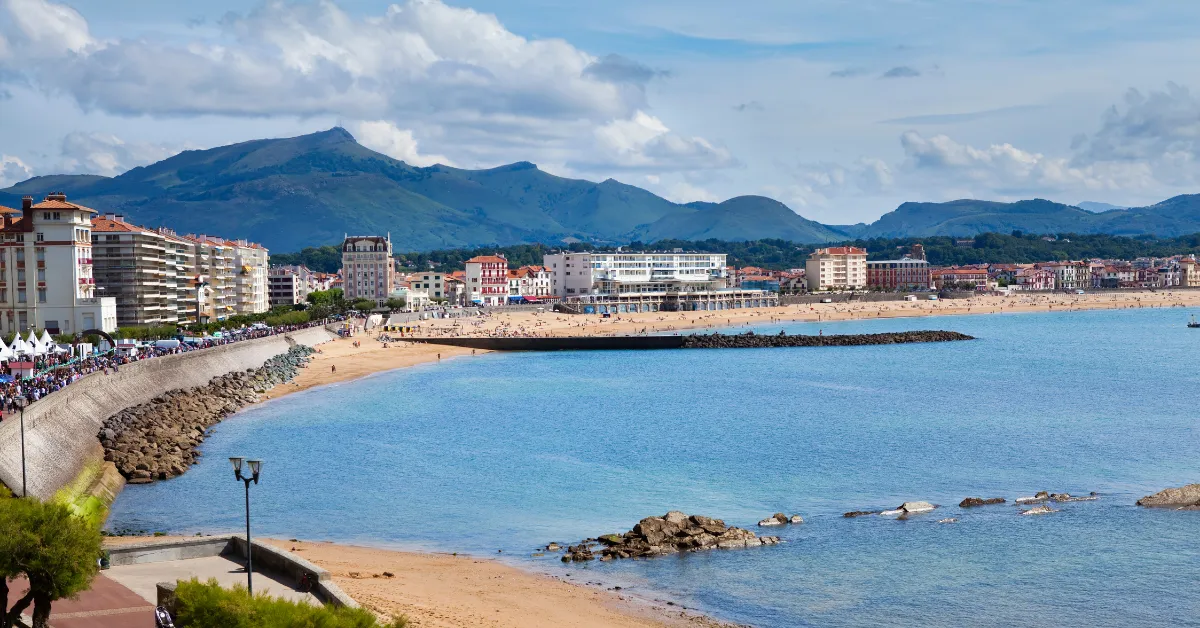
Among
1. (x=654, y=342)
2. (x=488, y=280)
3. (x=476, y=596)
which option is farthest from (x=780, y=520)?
(x=488, y=280)

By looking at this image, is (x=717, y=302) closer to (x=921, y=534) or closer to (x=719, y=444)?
(x=719, y=444)

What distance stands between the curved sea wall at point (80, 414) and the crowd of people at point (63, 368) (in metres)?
0.53

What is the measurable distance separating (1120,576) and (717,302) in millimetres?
130418

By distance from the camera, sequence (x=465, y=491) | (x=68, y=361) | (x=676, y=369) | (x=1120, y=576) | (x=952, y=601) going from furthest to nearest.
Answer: (x=676, y=369)
(x=68, y=361)
(x=465, y=491)
(x=1120, y=576)
(x=952, y=601)

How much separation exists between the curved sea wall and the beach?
6.20 meters

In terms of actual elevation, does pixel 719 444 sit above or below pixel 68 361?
below

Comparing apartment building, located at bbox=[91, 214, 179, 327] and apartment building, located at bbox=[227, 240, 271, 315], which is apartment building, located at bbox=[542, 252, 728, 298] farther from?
apartment building, located at bbox=[91, 214, 179, 327]

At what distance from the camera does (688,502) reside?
3100cm

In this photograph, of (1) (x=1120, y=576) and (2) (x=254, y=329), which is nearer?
(1) (x=1120, y=576)

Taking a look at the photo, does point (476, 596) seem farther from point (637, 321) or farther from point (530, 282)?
point (530, 282)

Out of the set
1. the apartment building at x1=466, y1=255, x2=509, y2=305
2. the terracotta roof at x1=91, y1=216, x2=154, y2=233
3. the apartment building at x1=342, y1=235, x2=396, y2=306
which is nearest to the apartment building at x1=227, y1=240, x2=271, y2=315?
the apartment building at x1=342, y1=235, x2=396, y2=306

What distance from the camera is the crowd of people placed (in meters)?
33.8

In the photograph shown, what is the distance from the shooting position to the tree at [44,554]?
14805 millimetres

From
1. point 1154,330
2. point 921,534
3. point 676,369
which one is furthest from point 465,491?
point 1154,330
